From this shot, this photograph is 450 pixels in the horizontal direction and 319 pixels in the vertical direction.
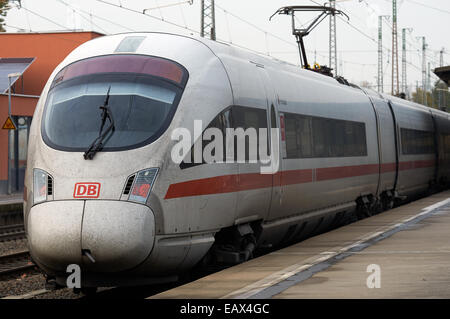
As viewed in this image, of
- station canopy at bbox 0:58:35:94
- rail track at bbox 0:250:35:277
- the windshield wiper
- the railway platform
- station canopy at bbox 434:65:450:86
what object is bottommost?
rail track at bbox 0:250:35:277

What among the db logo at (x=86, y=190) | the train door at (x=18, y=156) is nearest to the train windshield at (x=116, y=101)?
the db logo at (x=86, y=190)

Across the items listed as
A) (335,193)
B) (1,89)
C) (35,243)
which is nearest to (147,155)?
(35,243)

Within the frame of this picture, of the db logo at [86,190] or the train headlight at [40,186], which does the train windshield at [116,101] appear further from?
the db logo at [86,190]

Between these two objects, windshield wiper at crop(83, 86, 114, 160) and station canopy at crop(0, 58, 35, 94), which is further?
station canopy at crop(0, 58, 35, 94)

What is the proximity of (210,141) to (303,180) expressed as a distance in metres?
3.11

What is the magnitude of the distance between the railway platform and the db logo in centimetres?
123

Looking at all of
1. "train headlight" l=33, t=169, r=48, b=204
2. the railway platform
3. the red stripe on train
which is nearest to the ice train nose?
"train headlight" l=33, t=169, r=48, b=204

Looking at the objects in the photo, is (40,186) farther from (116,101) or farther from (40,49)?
(40,49)

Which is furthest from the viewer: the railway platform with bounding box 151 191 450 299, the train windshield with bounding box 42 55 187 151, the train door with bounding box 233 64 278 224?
the train door with bounding box 233 64 278 224

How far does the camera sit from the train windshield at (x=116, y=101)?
24.5 ft

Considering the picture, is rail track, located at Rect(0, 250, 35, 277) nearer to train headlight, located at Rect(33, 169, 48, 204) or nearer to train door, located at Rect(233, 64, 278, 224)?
train headlight, located at Rect(33, 169, 48, 204)

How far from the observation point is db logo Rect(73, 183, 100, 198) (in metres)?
7.01
